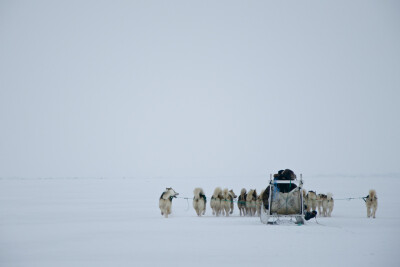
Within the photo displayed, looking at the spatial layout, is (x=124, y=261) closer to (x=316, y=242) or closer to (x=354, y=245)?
(x=316, y=242)

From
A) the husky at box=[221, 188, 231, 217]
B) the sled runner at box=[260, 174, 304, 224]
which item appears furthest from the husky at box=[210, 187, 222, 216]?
the sled runner at box=[260, 174, 304, 224]

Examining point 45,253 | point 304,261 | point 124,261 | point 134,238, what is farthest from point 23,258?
point 304,261

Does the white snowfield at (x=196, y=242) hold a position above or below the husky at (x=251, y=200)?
below

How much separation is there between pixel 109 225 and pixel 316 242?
5811 mm

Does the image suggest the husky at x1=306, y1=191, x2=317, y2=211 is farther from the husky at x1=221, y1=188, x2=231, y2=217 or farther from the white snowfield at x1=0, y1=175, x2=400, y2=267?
the husky at x1=221, y1=188, x2=231, y2=217

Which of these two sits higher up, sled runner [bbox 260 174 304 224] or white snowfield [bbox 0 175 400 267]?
sled runner [bbox 260 174 304 224]

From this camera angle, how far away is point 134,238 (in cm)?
895

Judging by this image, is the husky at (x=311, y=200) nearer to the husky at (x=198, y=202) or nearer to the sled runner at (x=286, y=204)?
the sled runner at (x=286, y=204)

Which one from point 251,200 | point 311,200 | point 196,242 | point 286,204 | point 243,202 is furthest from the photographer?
point 243,202

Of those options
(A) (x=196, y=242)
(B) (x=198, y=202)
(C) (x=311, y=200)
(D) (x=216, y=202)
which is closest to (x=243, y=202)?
(D) (x=216, y=202)

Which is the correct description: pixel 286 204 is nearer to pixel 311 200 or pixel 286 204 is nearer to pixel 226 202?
pixel 311 200

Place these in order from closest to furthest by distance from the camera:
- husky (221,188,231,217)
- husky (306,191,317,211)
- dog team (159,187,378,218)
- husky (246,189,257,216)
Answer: dog team (159,187,378,218), husky (306,191,317,211), husky (246,189,257,216), husky (221,188,231,217)

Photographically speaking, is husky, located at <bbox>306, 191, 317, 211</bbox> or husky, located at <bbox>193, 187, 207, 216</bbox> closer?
husky, located at <bbox>306, 191, 317, 211</bbox>

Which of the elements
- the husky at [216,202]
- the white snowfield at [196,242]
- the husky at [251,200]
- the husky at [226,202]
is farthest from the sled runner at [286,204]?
the husky at [216,202]
